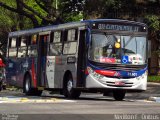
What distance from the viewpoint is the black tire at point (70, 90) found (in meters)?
23.5

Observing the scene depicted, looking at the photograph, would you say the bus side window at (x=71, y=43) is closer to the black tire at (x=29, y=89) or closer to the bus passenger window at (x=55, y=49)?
the bus passenger window at (x=55, y=49)

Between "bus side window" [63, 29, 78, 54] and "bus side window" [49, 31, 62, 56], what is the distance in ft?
2.11

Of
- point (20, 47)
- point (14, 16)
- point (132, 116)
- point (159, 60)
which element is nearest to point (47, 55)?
point (20, 47)

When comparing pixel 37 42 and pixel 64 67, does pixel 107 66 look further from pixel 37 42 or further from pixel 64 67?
pixel 37 42

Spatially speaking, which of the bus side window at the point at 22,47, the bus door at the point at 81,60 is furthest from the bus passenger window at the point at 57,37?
the bus side window at the point at 22,47

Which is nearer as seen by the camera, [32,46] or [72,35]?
[72,35]

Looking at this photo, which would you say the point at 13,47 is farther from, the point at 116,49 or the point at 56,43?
the point at 116,49

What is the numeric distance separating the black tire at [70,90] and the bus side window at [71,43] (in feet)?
3.46

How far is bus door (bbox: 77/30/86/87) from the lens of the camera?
22672 mm

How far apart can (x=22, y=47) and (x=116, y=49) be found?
26.1 ft

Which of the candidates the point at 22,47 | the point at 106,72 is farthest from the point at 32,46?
the point at 106,72

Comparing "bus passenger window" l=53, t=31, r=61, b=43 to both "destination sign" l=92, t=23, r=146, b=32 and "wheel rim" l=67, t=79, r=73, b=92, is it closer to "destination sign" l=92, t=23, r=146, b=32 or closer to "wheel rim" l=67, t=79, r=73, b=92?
"wheel rim" l=67, t=79, r=73, b=92

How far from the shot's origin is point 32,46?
1091 inches

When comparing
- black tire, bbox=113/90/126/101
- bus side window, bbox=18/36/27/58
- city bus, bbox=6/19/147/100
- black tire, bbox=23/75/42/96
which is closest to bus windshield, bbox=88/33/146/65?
city bus, bbox=6/19/147/100
